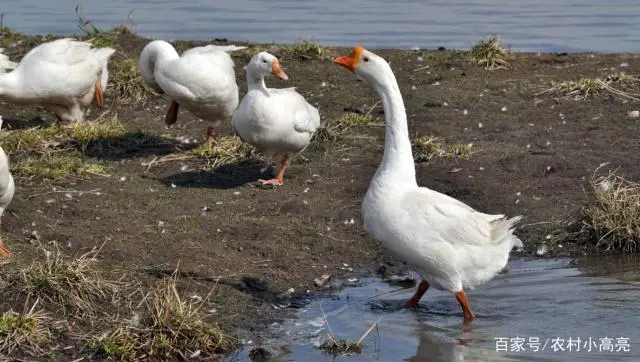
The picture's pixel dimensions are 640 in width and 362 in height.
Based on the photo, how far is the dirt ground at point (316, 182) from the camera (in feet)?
27.2

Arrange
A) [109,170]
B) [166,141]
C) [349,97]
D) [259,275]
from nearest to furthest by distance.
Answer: [259,275]
[109,170]
[166,141]
[349,97]

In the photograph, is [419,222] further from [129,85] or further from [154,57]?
[129,85]

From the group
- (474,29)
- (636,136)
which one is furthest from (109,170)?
(474,29)

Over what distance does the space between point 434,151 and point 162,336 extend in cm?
457

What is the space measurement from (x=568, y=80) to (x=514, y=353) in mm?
6359

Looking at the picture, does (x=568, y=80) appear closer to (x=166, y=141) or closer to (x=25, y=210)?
(x=166, y=141)

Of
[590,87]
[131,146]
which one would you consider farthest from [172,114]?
[590,87]

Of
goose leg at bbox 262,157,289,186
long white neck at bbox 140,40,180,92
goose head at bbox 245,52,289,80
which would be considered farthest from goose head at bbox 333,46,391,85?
long white neck at bbox 140,40,180,92

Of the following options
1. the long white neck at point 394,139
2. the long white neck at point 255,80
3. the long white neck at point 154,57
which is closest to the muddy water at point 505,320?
the long white neck at point 394,139

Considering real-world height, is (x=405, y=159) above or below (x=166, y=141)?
above

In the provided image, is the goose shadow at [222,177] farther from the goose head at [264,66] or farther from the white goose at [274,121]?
the goose head at [264,66]

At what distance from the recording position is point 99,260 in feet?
26.2

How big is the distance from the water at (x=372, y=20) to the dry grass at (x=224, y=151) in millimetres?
5086

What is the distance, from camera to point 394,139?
24.9 feet
